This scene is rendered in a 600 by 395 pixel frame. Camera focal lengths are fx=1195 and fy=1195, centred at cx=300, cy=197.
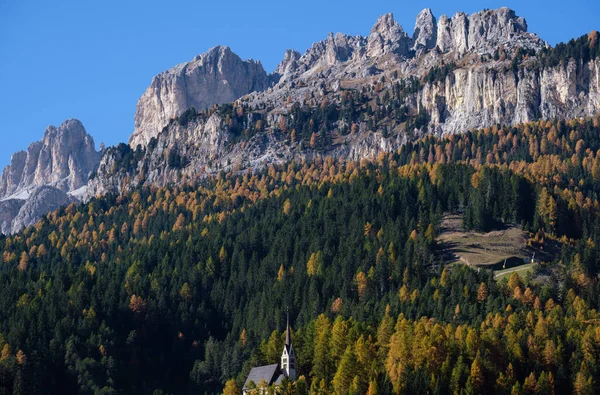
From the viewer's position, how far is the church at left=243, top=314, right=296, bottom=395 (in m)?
141

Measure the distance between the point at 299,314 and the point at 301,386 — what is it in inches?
1777

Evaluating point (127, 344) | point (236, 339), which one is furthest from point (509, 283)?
point (127, 344)

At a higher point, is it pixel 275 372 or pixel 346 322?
pixel 346 322

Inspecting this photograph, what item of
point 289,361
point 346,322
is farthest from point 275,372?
point 346,322

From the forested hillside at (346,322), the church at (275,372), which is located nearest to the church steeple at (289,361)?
the church at (275,372)

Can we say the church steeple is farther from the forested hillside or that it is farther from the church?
the forested hillside

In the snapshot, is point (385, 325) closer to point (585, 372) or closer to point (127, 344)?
point (585, 372)

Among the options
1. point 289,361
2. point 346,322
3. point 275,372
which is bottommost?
point 275,372

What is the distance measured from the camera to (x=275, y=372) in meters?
144

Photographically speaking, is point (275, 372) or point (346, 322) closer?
point (275, 372)

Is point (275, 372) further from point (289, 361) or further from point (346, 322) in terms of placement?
point (346, 322)

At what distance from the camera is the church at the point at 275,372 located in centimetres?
14146

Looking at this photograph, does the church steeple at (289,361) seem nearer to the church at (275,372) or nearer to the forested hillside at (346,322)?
the church at (275,372)

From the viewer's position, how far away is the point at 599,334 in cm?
Result: 14100
